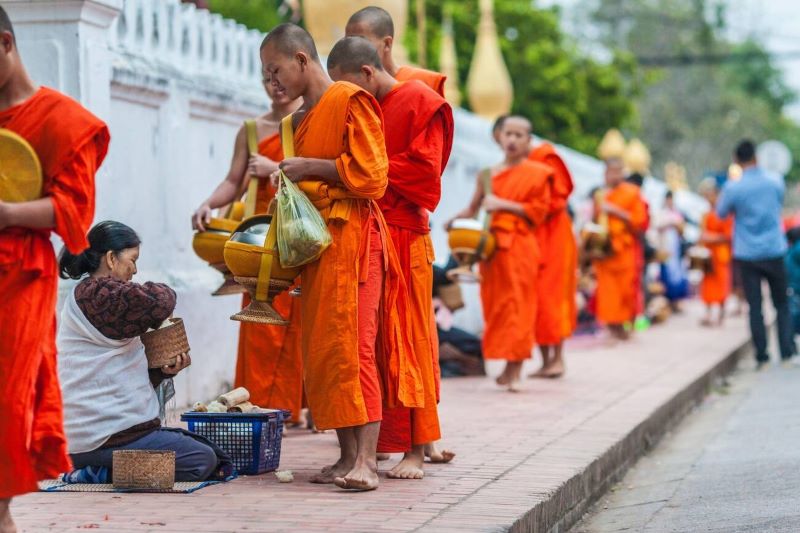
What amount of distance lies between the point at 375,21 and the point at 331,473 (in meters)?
2.06

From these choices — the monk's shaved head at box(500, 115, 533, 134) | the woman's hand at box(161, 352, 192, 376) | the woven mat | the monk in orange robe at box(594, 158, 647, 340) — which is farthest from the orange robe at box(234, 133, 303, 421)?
the monk in orange robe at box(594, 158, 647, 340)

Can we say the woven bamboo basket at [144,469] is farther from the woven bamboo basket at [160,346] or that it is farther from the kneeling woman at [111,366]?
the woven bamboo basket at [160,346]

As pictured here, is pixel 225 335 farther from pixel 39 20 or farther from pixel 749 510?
pixel 749 510

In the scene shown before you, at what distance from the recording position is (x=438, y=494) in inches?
235

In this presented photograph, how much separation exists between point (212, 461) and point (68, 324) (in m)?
0.81

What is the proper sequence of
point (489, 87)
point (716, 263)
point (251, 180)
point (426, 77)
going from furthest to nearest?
1. point (489, 87)
2. point (716, 263)
3. point (251, 180)
4. point (426, 77)

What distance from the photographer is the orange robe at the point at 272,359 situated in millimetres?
7578

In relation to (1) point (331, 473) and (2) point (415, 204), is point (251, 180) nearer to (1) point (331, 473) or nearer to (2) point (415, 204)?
(2) point (415, 204)

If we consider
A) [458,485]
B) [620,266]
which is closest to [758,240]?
[620,266]

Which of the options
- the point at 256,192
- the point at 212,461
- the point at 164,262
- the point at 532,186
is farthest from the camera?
the point at 532,186

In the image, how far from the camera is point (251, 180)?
7.55 meters

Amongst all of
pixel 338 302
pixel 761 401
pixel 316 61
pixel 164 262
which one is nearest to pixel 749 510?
pixel 338 302

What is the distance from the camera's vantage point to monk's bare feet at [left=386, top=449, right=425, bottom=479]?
6430 mm

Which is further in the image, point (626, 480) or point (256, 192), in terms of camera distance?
point (626, 480)
